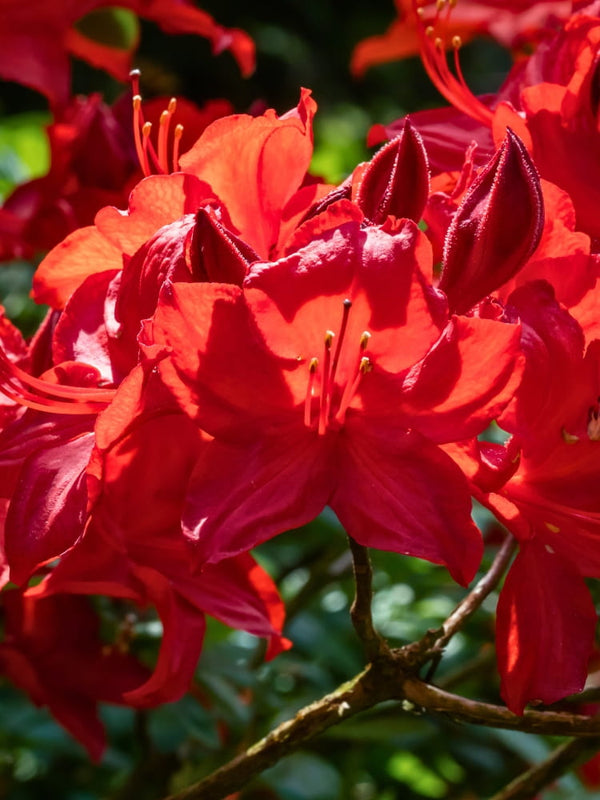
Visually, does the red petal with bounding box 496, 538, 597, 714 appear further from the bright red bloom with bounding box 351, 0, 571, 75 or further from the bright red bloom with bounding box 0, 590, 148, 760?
the bright red bloom with bounding box 351, 0, 571, 75

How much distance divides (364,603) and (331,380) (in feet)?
0.47

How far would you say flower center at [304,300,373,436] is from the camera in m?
0.72

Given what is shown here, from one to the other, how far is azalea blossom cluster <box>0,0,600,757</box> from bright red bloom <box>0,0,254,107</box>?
50 cm

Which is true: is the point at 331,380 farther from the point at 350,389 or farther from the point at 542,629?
the point at 542,629

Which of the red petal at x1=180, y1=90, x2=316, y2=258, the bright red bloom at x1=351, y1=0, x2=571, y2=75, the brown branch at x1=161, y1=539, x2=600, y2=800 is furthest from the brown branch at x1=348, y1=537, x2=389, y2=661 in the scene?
the bright red bloom at x1=351, y1=0, x2=571, y2=75

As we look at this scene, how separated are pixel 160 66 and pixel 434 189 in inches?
127

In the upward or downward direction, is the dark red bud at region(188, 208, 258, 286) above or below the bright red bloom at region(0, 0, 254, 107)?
above

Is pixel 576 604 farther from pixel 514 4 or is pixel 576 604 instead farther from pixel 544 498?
pixel 514 4

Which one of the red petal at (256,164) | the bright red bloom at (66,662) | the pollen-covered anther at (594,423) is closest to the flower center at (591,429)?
the pollen-covered anther at (594,423)

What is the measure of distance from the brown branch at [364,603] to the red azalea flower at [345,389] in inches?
2.1

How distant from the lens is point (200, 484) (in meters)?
0.70

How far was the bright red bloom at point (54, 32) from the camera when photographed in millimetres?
1328

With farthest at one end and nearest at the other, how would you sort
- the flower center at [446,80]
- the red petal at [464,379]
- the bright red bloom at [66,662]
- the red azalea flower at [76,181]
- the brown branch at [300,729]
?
the red azalea flower at [76,181], the bright red bloom at [66,662], the flower center at [446,80], the brown branch at [300,729], the red petal at [464,379]

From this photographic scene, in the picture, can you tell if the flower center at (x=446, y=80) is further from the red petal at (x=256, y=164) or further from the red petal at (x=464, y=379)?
the red petal at (x=464, y=379)
